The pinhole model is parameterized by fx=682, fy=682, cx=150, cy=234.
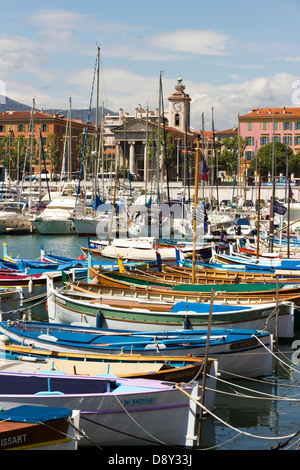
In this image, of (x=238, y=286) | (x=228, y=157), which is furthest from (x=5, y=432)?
(x=228, y=157)

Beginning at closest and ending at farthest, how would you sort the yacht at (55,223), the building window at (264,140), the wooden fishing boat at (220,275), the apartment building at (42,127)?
1. the wooden fishing boat at (220,275)
2. the yacht at (55,223)
3. the building window at (264,140)
4. the apartment building at (42,127)

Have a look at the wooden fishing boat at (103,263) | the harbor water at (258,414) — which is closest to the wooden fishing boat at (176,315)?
the harbor water at (258,414)

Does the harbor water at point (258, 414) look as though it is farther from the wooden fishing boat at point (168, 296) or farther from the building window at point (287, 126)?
the building window at point (287, 126)

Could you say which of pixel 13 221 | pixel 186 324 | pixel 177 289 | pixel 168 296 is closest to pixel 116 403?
pixel 186 324

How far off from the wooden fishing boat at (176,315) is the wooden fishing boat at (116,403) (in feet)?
21.2

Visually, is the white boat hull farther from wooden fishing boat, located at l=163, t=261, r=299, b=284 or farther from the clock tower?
the clock tower

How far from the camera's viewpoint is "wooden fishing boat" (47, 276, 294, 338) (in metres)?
19.4

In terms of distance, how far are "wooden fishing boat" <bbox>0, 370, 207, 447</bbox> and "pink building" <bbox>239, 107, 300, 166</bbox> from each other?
107307 mm

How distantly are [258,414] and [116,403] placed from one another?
15.0ft

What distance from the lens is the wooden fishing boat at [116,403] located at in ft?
39.4

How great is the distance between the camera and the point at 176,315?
19.4m

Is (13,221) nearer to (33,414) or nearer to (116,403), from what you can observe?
(116,403)

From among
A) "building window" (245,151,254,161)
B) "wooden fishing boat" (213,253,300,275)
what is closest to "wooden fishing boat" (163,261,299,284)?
"wooden fishing boat" (213,253,300,275)

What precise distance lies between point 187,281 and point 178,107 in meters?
120
